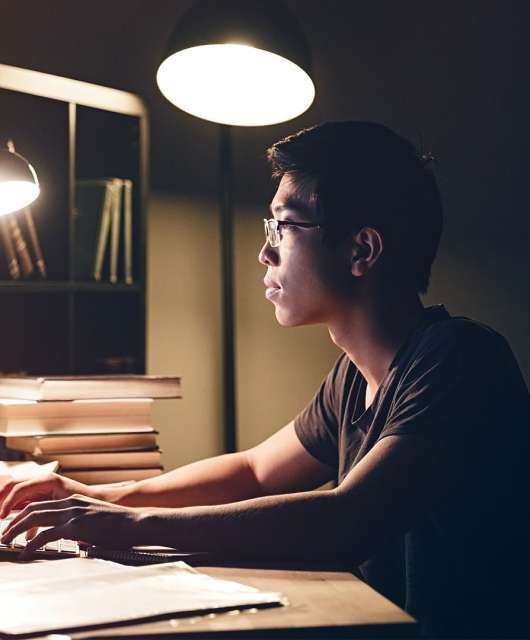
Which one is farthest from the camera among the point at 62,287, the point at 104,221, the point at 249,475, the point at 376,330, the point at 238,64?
the point at 104,221

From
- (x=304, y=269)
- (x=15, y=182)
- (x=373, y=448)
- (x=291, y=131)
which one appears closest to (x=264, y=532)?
(x=373, y=448)

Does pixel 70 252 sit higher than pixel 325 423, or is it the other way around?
pixel 70 252

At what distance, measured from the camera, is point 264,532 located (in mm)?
1041

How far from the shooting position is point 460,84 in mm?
2455

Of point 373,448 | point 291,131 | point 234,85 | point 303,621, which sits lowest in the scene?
point 303,621

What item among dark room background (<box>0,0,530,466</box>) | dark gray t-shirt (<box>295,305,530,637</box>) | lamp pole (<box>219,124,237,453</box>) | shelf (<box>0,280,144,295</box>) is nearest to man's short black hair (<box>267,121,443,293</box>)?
dark gray t-shirt (<box>295,305,530,637</box>)

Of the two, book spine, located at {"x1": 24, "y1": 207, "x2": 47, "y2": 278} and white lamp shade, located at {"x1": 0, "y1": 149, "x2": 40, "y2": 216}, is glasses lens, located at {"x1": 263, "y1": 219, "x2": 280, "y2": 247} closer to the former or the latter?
white lamp shade, located at {"x1": 0, "y1": 149, "x2": 40, "y2": 216}

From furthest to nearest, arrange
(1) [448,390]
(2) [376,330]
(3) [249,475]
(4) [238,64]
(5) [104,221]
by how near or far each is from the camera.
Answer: (5) [104,221], (4) [238,64], (3) [249,475], (2) [376,330], (1) [448,390]

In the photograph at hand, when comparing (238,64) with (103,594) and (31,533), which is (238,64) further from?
(103,594)

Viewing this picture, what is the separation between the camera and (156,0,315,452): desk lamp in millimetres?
1694

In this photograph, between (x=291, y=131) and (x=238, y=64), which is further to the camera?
(x=291, y=131)

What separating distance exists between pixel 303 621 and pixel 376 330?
718 millimetres

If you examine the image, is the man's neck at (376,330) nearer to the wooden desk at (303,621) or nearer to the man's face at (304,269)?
the man's face at (304,269)

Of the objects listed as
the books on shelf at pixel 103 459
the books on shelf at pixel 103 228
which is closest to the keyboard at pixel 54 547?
the books on shelf at pixel 103 459
